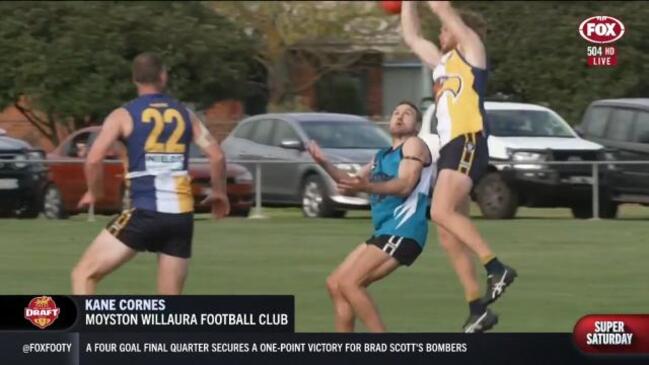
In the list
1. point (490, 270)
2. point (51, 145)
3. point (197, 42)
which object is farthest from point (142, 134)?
point (197, 42)

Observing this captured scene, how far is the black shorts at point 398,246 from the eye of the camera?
1197 centimetres

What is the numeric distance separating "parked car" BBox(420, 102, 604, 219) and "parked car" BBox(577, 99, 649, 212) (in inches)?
31.3

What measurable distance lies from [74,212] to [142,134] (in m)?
13.8

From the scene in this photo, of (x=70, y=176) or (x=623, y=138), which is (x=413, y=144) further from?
(x=70, y=176)

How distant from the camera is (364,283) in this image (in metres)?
11.9

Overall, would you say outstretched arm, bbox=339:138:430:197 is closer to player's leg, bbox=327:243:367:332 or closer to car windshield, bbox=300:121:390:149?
player's leg, bbox=327:243:367:332

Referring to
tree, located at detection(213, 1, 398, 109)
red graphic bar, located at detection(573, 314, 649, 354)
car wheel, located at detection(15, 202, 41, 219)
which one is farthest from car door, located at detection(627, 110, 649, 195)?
tree, located at detection(213, 1, 398, 109)

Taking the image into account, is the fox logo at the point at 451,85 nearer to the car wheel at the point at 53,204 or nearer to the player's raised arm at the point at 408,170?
the player's raised arm at the point at 408,170

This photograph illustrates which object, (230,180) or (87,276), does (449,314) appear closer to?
(87,276)

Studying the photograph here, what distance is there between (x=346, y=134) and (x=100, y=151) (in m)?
15.5

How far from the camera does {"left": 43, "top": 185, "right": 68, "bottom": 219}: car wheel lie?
24.8 meters

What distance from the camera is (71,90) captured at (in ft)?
74.9

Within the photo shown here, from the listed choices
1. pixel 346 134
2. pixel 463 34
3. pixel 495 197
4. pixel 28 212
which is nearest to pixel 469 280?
pixel 463 34
